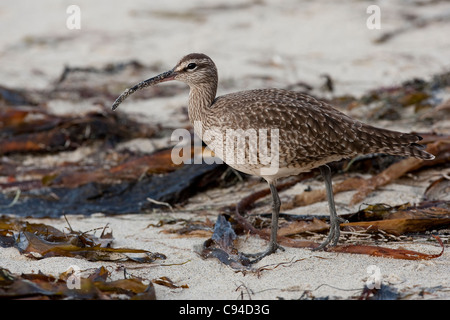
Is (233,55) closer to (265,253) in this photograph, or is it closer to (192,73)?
(192,73)

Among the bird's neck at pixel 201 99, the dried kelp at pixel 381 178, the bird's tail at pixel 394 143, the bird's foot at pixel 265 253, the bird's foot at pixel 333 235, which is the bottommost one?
the bird's foot at pixel 265 253

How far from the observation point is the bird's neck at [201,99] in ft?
17.4

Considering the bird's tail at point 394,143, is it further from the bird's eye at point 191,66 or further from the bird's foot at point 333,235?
the bird's eye at point 191,66

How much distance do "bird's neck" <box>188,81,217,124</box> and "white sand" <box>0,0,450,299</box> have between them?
895 mm

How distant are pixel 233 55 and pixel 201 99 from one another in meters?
5.51

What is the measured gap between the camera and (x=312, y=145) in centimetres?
463

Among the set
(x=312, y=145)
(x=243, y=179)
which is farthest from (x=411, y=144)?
(x=243, y=179)

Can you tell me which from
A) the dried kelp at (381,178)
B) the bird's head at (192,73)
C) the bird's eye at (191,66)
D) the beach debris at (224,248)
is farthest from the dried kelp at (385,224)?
the bird's eye at (191,66)

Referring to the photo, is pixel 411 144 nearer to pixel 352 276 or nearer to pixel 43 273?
pixel 352 276

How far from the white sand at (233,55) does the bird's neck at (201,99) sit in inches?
35.2

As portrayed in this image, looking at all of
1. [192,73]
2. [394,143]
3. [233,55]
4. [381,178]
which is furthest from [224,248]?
[233,55]

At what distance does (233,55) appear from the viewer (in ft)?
35.2

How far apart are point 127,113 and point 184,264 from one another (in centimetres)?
420

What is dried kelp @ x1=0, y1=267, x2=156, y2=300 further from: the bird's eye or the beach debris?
the bird's eye
